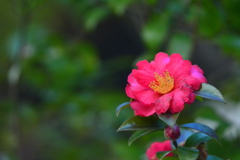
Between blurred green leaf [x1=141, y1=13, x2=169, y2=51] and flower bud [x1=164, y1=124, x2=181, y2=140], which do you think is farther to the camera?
blurred green leaf [x1=141, y1=13, x2=169, y2=51]

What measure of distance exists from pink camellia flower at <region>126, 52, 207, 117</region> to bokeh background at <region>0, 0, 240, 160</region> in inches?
23.4

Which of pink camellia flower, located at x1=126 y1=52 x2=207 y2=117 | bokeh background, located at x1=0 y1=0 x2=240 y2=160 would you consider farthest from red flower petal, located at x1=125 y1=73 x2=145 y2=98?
bokeh background, located at x1=0 y1=0 x2=240 y2=160

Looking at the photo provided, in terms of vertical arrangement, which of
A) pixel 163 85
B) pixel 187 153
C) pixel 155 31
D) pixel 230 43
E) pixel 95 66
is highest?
pixel 95 66

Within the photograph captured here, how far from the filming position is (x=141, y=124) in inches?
23.7

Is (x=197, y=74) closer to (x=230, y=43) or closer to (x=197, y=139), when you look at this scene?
(x=197, y=139)

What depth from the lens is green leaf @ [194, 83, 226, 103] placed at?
0.56 metres

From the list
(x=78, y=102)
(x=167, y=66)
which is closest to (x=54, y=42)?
(x=78, y=102)

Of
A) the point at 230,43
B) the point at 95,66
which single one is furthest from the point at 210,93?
the point at 95,66

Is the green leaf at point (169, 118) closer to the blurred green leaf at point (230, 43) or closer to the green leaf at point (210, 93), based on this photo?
the green leaf at point (210, 93)

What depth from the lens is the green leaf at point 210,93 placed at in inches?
22.2

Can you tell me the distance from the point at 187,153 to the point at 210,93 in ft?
0.31

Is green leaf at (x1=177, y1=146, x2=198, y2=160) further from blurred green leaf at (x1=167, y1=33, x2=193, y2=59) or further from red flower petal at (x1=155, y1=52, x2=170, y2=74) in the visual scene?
blurred green leaf at (x1=167, y1=33, x2=193, y2=59)

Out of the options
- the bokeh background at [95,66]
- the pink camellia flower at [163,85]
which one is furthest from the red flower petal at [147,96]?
the bokeh background at [95,66]

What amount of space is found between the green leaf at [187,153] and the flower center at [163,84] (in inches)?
3.6
